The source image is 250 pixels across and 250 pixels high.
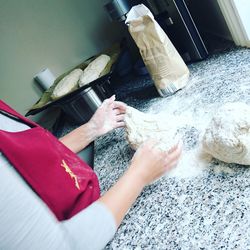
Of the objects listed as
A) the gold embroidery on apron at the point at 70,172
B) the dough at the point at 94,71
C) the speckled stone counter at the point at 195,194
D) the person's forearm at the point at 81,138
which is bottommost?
the speckled stone counter at the point at 195,194

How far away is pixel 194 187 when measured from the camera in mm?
563

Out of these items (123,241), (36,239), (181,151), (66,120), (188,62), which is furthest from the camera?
(66,120)

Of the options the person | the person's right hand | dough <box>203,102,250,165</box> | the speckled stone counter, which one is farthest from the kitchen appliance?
dough <box>203,102,250,165</box>

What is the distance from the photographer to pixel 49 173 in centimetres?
53

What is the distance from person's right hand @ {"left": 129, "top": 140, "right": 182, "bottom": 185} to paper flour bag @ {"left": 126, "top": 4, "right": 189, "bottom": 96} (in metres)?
0.40

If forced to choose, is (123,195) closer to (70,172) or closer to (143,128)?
(70,172)

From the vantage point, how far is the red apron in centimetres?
49

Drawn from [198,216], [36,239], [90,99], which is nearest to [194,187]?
[198,216]

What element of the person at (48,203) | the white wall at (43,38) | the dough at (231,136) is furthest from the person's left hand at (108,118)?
the white wall at (43,38)

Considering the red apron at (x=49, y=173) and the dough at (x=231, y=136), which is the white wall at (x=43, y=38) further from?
the dough at (x=231, y=136)

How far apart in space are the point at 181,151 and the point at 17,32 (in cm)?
134

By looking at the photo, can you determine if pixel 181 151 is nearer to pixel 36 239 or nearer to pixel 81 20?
pixel 36 239

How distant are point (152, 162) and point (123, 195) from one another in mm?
116

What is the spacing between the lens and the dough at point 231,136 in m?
0.52
